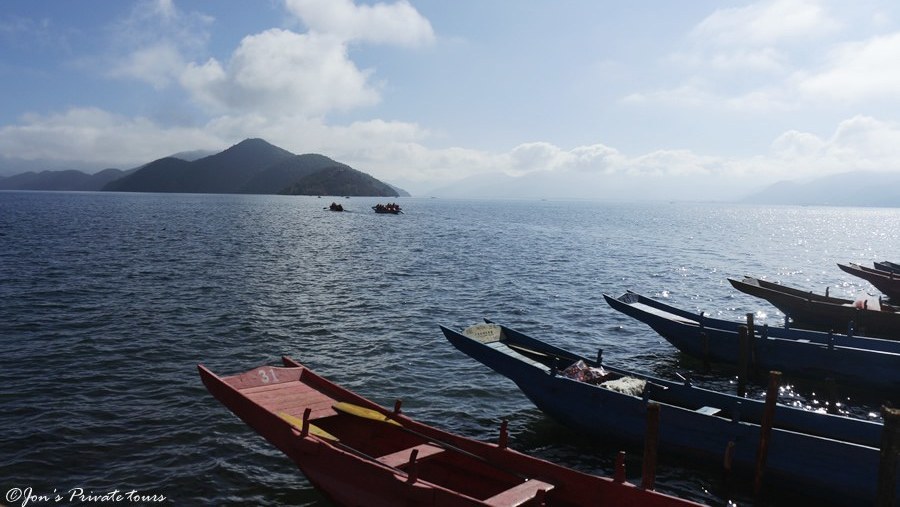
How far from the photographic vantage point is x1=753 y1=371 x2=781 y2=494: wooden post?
11.7 m

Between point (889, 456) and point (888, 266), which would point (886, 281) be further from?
point (889, 456)

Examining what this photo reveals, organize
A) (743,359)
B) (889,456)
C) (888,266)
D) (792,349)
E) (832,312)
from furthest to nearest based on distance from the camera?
Answer: (888,266), (832,312), (792,349), (743,359), (889,456)

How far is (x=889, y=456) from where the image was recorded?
9.54 metres

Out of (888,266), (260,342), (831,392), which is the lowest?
(260,342)

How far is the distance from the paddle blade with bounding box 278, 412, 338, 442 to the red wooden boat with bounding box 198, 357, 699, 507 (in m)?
0.02

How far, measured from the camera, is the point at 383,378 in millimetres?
20000

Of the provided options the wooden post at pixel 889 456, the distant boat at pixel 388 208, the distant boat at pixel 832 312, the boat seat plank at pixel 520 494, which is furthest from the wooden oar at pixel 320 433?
the distant boat at pixel 388 208

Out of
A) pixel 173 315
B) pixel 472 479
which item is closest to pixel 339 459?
pixel 472 479

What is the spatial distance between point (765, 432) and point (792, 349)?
9.39 meters

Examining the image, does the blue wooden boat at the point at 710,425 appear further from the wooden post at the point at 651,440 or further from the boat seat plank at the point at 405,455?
the boat seat plank at the point at 405,455

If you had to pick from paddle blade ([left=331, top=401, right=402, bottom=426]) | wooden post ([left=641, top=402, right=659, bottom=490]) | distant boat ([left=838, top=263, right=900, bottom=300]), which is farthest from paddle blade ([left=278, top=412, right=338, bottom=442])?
distant boat ([left=838, top=263, right=900, bottom=300])

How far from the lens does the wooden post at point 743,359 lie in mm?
18375

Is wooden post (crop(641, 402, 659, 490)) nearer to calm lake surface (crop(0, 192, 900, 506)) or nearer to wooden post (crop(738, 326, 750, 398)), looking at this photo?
calm lake surface (crop(0, 192, 900, 506))

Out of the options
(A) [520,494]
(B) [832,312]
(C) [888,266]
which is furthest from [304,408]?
(C) [888,266]
